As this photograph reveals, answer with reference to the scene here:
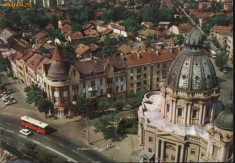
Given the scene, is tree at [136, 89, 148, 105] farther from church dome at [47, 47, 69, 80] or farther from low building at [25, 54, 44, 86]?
low building at [25, 54, 44, 86]

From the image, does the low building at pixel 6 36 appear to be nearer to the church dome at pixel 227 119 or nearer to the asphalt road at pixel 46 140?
the asphalt road at pixel 46 140

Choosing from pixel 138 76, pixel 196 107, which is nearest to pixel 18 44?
pixel 138 76

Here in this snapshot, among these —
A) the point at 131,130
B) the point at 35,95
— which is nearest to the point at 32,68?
the point at 35,95

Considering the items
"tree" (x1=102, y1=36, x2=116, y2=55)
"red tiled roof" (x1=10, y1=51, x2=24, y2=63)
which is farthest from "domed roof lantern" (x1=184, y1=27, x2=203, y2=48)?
"tree" (x1=102, y1=36, x2=116, y2=55)

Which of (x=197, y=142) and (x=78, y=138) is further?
(x=78, y=138)

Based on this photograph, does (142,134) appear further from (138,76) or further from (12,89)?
(12,89)

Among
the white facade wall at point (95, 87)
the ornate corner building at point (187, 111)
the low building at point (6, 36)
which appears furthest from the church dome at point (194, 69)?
the low building at point (6, 36)
